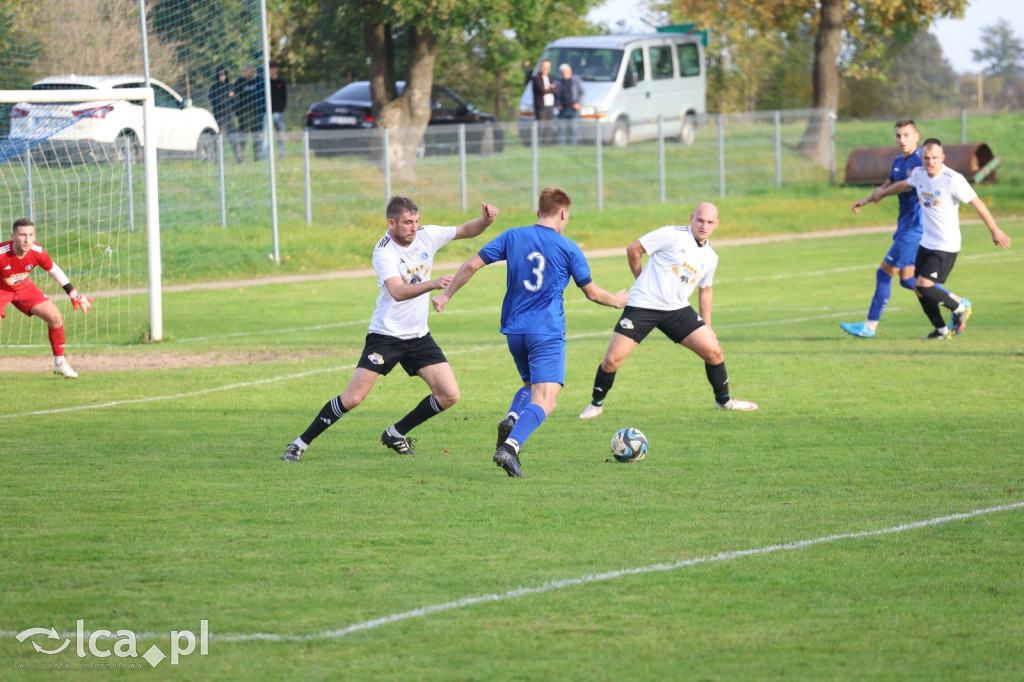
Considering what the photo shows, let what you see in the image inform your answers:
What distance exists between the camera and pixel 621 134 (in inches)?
1255

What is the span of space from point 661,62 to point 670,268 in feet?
82.1

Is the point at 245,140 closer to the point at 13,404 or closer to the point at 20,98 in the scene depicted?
the point at 20,98

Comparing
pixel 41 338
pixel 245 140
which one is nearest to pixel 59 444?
pixel 41 338

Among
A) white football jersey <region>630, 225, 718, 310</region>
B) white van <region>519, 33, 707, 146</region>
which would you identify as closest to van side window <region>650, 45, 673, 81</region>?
white van <region>519, 33, 707, 146</region>

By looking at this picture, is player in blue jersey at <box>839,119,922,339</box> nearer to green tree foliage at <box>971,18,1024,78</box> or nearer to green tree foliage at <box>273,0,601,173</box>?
green tree foliage at <box>273,0,601,173</box>

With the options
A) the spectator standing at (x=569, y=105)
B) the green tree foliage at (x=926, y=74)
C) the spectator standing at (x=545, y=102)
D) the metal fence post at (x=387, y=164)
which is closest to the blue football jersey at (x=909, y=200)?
the metal fence post at (x=387, y=164)

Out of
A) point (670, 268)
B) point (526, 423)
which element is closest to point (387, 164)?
point (670, 268)

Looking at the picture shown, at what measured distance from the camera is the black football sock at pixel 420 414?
30.3 feet

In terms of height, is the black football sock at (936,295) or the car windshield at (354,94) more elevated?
the car windshield at (354,94)

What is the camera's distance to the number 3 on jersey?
27.4ft

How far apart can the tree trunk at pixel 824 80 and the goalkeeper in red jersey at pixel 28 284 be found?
25708mm

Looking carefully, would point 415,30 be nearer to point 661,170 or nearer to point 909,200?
point 661,170

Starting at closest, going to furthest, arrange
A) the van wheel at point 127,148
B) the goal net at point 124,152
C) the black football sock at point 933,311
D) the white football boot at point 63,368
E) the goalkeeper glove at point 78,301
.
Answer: the goalkeeper glove at point 78,301 → the white football boot at point 63,368 → the black football sock at point 933,311 → the goal net at point 124,152 → the van wheel at point 127,148

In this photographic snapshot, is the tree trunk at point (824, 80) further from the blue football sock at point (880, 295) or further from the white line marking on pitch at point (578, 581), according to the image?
the white line marking on pitch at point (578, 581)
